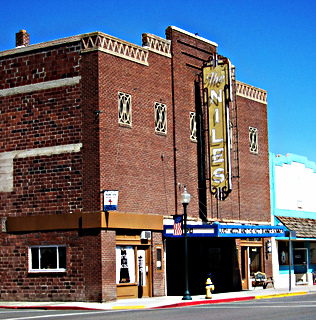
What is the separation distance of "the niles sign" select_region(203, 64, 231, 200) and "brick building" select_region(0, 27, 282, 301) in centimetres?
104

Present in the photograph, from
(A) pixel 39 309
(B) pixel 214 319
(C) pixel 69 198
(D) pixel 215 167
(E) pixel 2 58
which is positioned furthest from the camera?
(D) pixel 215 167

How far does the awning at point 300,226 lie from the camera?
43431 millimetres

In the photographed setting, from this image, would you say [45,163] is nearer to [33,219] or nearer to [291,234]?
[33,219]

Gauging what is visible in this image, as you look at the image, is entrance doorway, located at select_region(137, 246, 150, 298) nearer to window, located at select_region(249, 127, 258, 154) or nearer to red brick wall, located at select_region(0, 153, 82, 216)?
red brick wall, located at select_region(0, 153, 82, 216)

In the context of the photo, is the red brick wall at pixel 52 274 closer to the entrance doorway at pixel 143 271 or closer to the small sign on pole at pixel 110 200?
the small sign on pole at pixel 110 200

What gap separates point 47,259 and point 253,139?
16349 mm

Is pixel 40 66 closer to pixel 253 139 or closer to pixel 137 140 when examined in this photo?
pixel 137 140

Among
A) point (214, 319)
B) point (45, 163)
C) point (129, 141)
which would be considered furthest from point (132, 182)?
point (214, 319)

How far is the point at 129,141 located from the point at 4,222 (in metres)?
6.78

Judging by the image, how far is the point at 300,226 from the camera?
44781 millimetres

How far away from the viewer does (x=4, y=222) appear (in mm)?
31906

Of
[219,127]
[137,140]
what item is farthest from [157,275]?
[219,127]

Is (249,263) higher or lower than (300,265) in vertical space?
higher

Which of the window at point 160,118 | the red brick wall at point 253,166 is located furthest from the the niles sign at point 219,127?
the red brick wall at point 253,166
